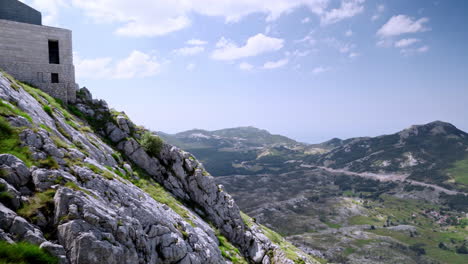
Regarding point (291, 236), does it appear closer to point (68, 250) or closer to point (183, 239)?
point (183, 239)

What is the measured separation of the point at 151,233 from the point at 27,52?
30196mm

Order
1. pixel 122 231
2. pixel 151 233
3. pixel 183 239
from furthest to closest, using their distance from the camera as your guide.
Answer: pixel 183 239
pixel 151 233
pixel 122 231

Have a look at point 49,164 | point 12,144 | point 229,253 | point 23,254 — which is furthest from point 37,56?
point 229,253

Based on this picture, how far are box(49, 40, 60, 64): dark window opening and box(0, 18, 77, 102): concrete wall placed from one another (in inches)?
41.9

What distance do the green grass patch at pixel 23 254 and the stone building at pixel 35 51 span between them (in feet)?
98.2

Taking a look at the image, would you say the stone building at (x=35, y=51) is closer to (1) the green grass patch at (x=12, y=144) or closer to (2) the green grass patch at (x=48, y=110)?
(2) the green grass patch at (x=48, y=110)

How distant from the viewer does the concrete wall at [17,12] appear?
34312 mm

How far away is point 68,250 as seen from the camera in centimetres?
1233

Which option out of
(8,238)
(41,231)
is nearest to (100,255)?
(41,231)

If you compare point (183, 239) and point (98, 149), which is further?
point (98, 149)

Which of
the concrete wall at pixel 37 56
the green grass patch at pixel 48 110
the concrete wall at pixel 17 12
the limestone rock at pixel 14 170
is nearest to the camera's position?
the limestone rock at pixel 14 170

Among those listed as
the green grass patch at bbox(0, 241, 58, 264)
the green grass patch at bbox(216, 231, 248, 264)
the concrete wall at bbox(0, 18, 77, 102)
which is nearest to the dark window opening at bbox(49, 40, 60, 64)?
the concrete wall at bbox(0, 18, 77, 102)

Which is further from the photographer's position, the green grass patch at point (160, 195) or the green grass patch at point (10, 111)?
the green grass patch at point (160, 195)

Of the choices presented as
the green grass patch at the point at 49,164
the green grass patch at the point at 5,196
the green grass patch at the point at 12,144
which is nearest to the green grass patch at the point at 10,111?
the green grass patch at the point at 12,144
